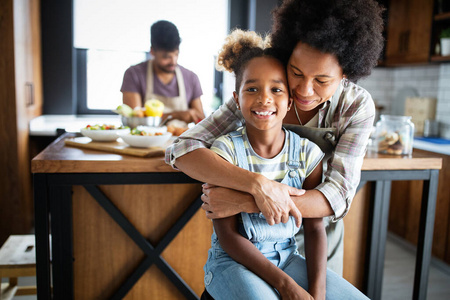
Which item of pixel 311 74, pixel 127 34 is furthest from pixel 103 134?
pixel 127 34

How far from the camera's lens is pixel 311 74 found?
1.24 meters

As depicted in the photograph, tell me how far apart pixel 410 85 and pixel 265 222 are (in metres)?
3.65

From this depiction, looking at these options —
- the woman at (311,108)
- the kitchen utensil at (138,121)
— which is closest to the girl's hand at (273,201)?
the woman at (311,108)

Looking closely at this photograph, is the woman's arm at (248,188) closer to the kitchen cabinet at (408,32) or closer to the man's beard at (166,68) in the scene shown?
the man's beard at (166,68)

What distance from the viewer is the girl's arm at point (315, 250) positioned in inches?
48.3

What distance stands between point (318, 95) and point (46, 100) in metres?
3.76

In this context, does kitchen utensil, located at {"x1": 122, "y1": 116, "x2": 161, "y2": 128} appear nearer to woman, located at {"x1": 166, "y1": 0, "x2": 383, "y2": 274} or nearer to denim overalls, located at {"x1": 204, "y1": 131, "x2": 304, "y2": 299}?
woman, located at {"x1": 166, "y1": 0, "x2": 383, "y2": 274}

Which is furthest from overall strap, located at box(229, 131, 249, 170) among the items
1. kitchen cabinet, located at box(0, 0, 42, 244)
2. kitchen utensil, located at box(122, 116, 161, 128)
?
kitchen cabinet, located at box(0, 0, 42, 244)

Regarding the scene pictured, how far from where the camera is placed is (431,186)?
1861mm

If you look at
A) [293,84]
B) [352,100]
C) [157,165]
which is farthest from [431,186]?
[157,165]

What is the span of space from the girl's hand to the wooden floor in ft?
5.81

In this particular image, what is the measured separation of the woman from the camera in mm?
1209

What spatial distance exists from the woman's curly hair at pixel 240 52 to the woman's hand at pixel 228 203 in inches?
14.3

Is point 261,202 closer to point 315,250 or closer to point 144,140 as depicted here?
point 315,250
